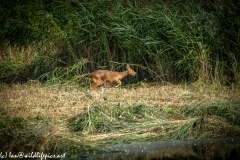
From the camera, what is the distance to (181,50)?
12.5m

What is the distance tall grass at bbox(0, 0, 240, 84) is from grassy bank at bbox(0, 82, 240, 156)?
1382 mm

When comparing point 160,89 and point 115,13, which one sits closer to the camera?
point 160,89

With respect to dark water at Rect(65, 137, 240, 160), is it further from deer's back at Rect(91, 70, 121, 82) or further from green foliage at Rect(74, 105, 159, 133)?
deer's back at Rect(91, 70, 121, 82)

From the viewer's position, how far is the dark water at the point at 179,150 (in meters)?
7.54

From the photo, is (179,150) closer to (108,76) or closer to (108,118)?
(108,118)

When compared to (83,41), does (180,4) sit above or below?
above

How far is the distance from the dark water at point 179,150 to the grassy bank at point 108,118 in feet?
0.62

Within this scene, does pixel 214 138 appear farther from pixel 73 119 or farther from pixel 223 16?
pixel 223 16

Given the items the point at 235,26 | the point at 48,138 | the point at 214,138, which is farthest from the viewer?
the point at 235,26

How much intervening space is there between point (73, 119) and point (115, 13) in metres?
4.53

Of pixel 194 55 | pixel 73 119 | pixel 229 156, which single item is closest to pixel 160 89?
pixel 194 55

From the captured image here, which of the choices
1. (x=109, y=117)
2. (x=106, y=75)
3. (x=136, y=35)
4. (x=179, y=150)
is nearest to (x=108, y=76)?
(x=106, y=75)

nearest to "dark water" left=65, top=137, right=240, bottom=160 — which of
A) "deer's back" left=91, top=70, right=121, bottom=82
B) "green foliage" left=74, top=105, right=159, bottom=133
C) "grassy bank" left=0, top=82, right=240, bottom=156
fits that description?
"grassy bank" left=0, top=82, right=240, bottom=156

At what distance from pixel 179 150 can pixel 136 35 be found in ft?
16.0
